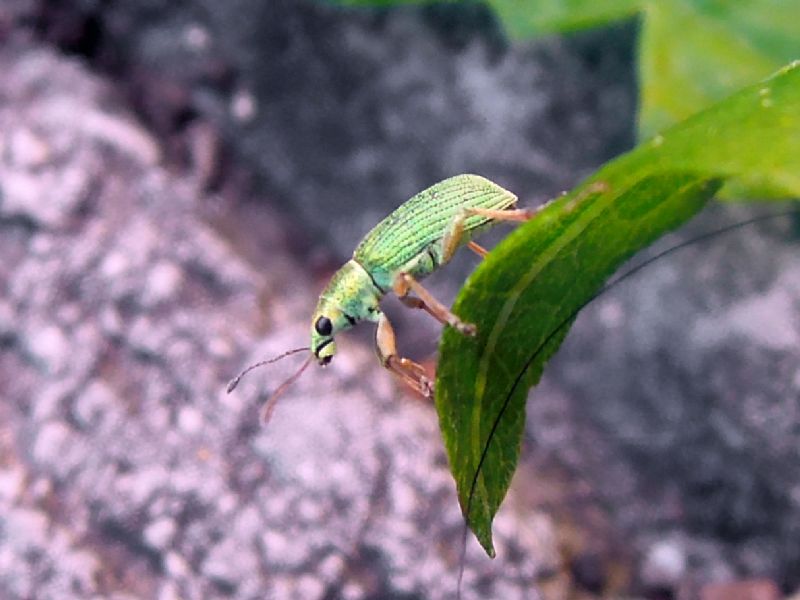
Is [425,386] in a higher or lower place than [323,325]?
lower

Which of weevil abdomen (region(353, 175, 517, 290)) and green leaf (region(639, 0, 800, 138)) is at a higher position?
weevil abdomen (region(353, 175, 517, 290))

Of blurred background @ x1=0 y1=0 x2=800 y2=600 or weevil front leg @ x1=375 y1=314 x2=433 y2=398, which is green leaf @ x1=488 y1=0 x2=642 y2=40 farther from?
weevil front leg @ x1=375 y1=314 x2=433 y2=398

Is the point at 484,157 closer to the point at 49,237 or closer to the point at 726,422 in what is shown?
the point at 726,422

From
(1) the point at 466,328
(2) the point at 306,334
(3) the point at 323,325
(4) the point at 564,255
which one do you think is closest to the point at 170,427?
(2) the point at 306,334

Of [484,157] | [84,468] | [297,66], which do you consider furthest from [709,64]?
[84,468]

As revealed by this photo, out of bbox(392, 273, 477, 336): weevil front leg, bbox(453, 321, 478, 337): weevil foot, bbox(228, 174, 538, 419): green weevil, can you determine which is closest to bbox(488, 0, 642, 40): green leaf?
bbox(228, 174, 538, 419): green weevil

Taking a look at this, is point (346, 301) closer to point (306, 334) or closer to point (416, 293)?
point (416, 293)

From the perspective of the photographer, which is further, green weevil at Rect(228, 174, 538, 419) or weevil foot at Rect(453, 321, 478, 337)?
green weevil at Rect(228, 174, 538, 419)
